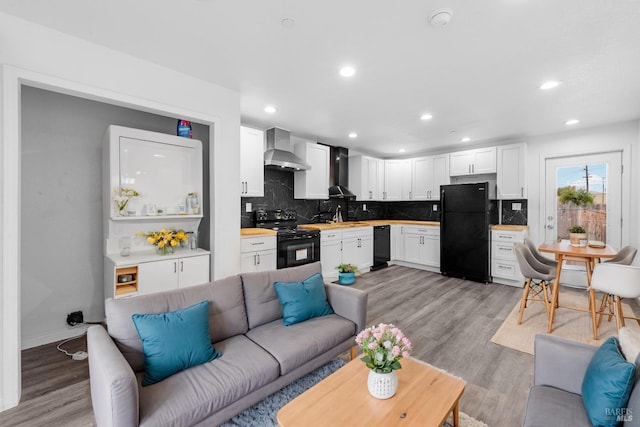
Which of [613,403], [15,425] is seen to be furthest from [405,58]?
[15,425]

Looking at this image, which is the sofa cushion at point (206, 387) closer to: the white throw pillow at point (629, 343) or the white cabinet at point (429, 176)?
the white throw pillow at point (629, 343)

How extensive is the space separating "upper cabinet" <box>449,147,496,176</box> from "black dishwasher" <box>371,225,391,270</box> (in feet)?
5.63

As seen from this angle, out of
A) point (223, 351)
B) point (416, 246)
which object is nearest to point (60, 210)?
point (223, 351)

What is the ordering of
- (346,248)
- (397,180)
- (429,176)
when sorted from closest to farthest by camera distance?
(346,248)
(429,176)
(397,180)

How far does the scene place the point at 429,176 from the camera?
19.0ft

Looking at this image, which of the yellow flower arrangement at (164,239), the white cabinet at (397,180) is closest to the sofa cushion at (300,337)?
the yellow flower arrangement at (164,239)

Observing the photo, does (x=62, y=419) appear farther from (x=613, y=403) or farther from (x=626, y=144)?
(x=626, y=144)

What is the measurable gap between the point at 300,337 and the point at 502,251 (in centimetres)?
416

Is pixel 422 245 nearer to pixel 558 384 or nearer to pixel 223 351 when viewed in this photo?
pixel 558 384

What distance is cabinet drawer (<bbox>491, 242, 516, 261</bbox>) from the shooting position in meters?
4.55

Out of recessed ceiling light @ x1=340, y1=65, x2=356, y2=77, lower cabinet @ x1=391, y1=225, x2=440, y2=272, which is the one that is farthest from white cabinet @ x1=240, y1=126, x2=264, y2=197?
lower cabinet @ x1=391, y1=225, x2=440, y2=272

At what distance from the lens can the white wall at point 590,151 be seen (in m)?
3.95

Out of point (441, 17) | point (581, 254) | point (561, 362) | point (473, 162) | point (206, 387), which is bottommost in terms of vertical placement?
point (206, 387)

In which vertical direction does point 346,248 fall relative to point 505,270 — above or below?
above
